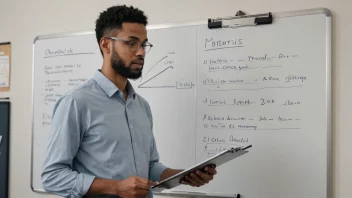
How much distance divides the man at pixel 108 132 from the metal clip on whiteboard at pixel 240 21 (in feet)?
1.97

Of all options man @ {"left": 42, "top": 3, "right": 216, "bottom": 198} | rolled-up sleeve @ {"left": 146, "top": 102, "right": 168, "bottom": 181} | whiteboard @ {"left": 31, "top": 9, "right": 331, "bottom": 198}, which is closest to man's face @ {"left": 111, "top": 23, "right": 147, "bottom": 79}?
man @ {"left": 42, "top": 3, "right": 216, "bottom": 198}

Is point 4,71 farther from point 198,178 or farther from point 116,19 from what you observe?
point 198,178

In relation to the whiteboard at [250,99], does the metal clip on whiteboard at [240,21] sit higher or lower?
higher

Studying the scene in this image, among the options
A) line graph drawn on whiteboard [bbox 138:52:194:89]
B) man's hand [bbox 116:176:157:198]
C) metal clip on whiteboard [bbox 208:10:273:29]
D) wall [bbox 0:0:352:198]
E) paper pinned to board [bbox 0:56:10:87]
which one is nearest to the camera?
man's hand [bbox 116:176:157:198]

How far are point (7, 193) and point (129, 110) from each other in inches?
59.6

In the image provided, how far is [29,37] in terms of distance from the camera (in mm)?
2633

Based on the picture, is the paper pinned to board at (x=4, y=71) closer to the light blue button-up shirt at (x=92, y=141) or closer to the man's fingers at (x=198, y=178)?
the light blue button-up shirt at (x=92, y=141)

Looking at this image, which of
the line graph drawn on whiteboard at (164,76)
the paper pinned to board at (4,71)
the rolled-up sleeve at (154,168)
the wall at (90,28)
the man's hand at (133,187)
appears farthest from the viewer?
the paper pinned to board at (4,71)

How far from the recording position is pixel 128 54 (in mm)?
1534

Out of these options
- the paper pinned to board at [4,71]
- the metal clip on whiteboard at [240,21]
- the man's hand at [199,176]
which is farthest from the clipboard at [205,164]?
the paper pinned to board at [4,71]

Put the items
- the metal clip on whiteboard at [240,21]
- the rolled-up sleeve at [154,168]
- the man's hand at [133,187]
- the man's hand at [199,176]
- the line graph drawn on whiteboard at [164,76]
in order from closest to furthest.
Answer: the man's hand at [133,187], the man's hand at [199,176], the rolled-up sleeve at [154,168], the metal clip on whiteboard at [240,21], the line graph drawn on whiteboard at [164,76]

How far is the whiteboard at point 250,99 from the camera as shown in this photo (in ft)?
6.14

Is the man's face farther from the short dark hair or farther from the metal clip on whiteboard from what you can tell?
the metal clip on whiteboard

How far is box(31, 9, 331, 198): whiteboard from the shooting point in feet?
6.14
